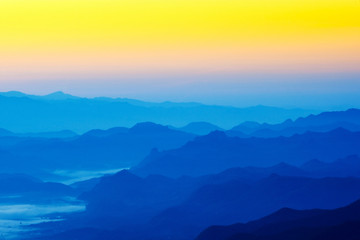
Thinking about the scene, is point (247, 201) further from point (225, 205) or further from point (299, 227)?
point (299, 227)

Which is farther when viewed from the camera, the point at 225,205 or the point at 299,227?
the point at 225,205

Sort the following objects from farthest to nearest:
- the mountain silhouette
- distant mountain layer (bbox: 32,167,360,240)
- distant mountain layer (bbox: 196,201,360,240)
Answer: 1. the mountain silhouette
2. distant mountain layer (bbox: 32,167,360,240)
3. distant mountain layer (bbox: 196,201,360,240)

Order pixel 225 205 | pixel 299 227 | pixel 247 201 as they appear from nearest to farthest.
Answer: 1. pixel 299 227
2. pixel 247 201
3. pixel 225 205

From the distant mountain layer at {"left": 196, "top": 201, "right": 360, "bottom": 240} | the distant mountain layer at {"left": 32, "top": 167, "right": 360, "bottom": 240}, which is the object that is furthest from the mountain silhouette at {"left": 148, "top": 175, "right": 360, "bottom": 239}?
the distant mountain layer at {"left": 196, "top": 201, "right": 360, "bottom": 240}

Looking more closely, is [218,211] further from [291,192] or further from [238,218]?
[291,192]

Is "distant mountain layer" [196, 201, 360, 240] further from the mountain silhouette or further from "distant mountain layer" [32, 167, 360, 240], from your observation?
the mountain silhouette

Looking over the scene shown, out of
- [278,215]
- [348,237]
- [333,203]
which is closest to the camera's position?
[348,237]

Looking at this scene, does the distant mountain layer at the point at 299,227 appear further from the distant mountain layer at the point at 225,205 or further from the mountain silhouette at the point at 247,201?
the mountain silhouette at the point at 247,201

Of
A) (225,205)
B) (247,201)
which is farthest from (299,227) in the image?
(225,205)

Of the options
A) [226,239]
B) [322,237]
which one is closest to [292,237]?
[322,237]
